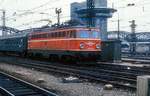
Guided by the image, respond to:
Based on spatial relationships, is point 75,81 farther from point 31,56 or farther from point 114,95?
point 31,56

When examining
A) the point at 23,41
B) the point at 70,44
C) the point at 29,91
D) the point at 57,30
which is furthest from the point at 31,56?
the point at 29,91

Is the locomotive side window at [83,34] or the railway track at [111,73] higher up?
the locomotive side window at [83,34]

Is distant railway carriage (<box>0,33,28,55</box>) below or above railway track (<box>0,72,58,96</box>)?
above

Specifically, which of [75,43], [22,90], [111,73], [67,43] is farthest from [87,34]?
[22,90]

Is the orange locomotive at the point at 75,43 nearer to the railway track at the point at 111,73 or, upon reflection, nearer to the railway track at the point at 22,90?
the railway track at the point at 111,73

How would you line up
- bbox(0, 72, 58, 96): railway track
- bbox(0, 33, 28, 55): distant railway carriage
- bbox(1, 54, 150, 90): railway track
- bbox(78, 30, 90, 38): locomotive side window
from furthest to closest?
bbox(0, 33, 28, 55): distant railway carriage
bbox(78, 30, 90, 38): locomotive side window
bbox(1, 54, 150, 90): railway track
bbox(0, 72, 58, 96): railway track

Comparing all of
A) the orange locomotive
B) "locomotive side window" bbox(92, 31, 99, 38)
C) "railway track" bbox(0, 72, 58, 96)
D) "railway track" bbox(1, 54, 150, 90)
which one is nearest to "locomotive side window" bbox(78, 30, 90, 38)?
the orange locomotive

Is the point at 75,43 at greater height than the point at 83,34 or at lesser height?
lesser

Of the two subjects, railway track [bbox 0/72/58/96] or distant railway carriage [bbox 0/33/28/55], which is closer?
railway track [bbox 0/72/58/96]

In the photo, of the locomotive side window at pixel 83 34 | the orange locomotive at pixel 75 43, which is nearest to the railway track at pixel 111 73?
the orange locomotive at pixel 75 43

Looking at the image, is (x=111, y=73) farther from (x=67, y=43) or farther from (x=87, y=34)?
(x=67, y=43)

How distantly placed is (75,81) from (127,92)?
4228 millimetres

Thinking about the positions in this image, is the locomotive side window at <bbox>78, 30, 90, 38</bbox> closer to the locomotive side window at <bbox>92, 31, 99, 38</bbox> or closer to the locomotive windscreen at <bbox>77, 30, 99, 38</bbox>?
the locomotive windscreen at <bbox>77, 30, 99, 38</bbox>

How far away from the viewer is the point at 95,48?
28.8 m
